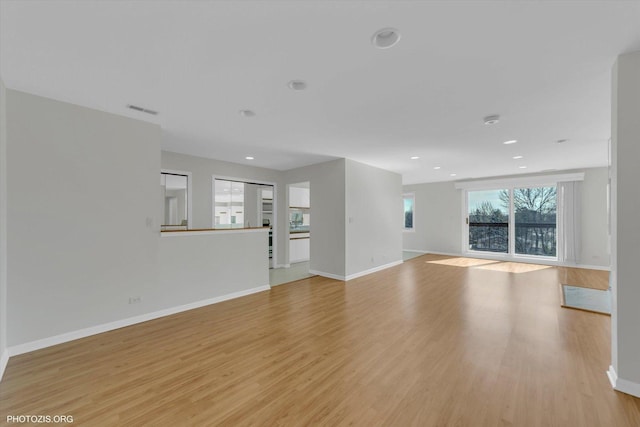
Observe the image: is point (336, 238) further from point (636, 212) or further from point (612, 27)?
point (612, 27)

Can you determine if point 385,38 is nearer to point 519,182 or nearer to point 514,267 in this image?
point 514,267

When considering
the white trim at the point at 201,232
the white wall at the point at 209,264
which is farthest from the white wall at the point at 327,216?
the white trim at the point at 201,232

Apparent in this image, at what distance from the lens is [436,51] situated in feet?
6.09

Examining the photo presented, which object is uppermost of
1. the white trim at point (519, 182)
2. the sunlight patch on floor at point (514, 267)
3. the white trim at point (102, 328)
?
the white trim at point (519, 182)

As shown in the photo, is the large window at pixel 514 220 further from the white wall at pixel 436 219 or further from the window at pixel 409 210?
the window at pixel 409 210

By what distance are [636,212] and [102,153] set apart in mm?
4978

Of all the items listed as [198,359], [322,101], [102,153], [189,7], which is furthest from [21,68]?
[198,359]

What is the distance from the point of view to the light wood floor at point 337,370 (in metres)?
1.73

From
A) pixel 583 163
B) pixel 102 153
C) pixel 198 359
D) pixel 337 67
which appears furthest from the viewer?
pixel 583 163

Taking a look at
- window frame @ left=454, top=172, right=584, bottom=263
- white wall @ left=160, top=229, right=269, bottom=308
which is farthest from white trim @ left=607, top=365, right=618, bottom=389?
window frame @ left=454, top=172, right=584, bottom=263

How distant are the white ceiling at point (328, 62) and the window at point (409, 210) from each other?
5921mm

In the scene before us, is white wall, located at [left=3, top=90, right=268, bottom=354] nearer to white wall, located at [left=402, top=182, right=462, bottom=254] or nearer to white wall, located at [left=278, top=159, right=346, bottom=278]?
white wall, located at [left=278, top=159, right=346, bottom=278]

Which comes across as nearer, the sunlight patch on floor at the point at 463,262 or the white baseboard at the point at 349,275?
the white baseboard at the point at 349,275

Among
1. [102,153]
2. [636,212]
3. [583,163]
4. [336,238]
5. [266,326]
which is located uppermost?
[583,163]
